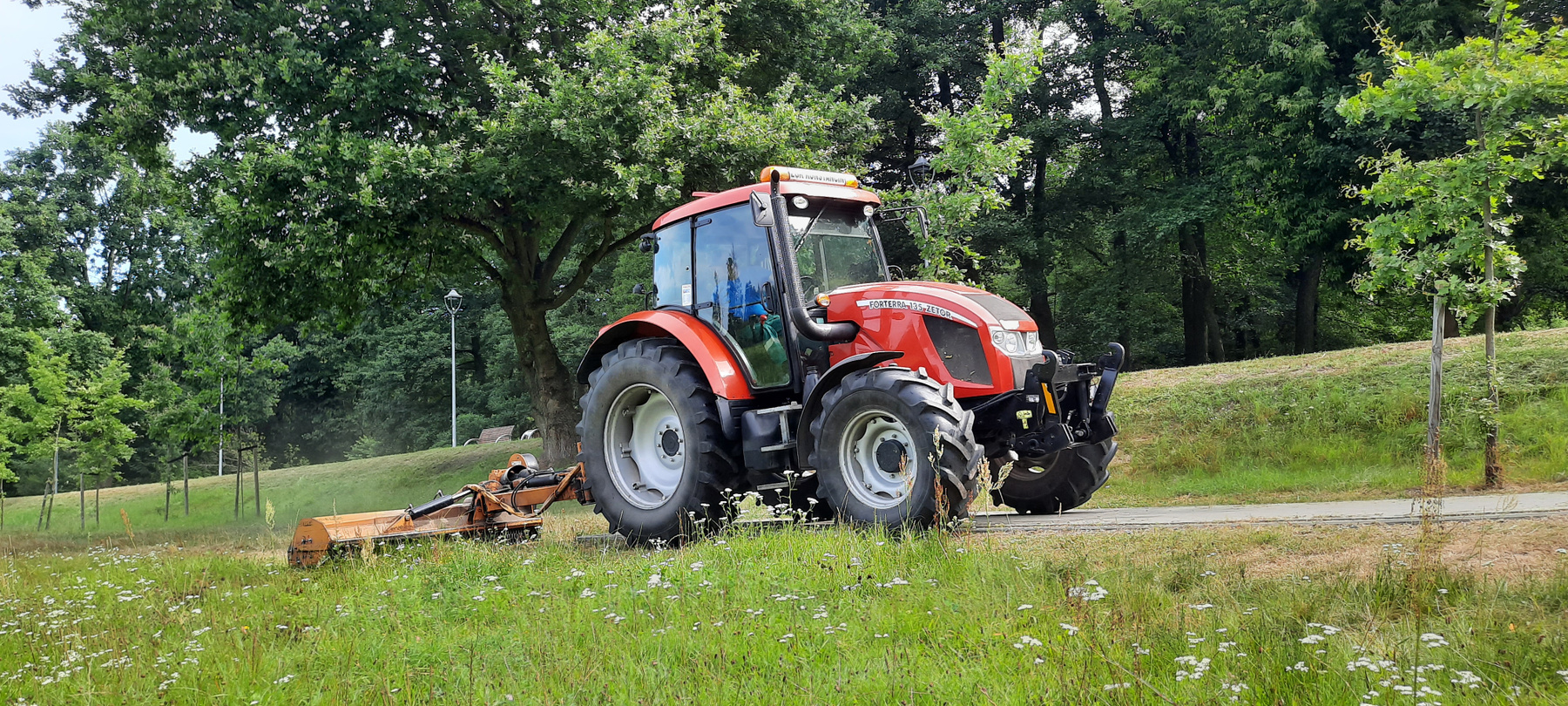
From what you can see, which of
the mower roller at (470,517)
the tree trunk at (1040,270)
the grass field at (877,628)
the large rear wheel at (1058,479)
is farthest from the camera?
the tree trunk at (1040,270)

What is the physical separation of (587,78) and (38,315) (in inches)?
978

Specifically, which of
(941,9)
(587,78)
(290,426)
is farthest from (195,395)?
(290,426)

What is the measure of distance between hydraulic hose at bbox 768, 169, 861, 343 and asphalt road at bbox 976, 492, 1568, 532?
1.77 meters

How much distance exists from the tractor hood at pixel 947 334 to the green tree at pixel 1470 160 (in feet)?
12.7

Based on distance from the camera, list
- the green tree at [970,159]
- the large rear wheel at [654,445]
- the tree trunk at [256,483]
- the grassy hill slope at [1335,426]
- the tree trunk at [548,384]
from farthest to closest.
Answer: the tree trunk at [256,483]
the tree trunk at [548,384]
the green tree at [970,159]
the grassy hill slope at [1335,426]
the large rear wheel at [654,445]

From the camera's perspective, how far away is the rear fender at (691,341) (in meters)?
7.82

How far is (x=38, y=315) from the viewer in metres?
30.7

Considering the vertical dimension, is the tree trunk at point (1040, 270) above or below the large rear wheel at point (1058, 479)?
above

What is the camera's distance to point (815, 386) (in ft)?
23.6

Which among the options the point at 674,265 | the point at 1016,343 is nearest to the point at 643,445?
the point at 674,265

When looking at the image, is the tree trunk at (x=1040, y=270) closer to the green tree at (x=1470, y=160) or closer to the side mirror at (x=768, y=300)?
the green tree at (x=1470, y=160)

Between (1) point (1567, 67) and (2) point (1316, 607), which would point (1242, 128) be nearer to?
(1) point (1567, 67)

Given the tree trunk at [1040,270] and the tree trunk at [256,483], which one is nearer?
the tree trunk at [256,483]

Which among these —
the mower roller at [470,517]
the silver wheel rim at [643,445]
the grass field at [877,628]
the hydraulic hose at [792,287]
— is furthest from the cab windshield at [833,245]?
the mower roller at [470,517]
